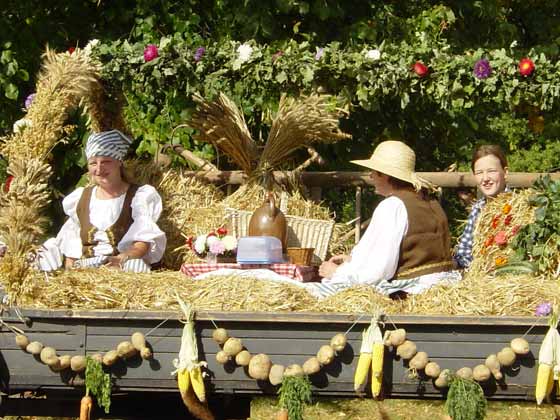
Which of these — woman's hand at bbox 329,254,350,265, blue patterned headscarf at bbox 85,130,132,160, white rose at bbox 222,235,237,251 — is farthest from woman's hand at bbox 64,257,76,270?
woman's hand at bbox 329,254,350,265

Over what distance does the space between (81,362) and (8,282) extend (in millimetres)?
470

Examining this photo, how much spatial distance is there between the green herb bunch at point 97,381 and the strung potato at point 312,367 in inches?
33.4

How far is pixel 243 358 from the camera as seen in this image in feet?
14.8

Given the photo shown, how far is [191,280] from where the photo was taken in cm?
490

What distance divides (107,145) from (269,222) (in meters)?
1.01

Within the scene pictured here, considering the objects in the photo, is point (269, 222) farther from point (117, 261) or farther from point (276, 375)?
point (276, 375)

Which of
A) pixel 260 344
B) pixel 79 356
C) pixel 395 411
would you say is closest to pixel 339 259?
pixel 260 344

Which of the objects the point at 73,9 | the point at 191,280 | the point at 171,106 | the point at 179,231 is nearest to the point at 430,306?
the point at 191,280

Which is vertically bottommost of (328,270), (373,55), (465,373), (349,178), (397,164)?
(465,373)

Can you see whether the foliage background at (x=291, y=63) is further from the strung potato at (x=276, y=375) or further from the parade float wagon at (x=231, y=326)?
the strung potato at (x=276, y=375)

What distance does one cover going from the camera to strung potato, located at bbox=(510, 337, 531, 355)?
4371 mm

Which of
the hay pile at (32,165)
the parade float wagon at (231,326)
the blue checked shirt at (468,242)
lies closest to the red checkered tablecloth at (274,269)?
the blue checked shirt at (468,242)

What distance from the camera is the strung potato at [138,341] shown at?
459cm

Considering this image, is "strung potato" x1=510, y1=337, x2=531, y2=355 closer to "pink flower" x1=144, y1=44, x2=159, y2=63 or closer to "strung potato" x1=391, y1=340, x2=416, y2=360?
"strung potato" x1=391, y1=340, x2=416, y2=360
